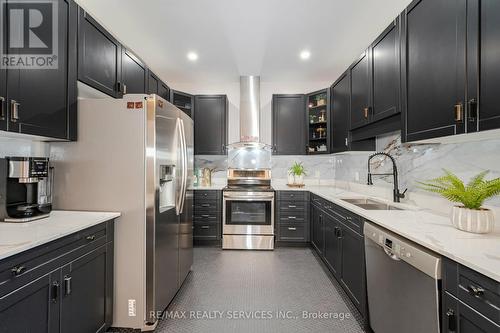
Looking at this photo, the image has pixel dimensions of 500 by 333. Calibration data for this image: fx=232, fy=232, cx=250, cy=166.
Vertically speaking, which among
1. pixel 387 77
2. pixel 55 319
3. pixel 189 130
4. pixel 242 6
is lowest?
pixel 55 319

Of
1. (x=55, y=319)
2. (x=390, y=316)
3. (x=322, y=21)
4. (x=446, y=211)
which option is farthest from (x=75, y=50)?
(x=446, y=211)

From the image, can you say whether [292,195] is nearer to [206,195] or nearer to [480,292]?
[206,195]

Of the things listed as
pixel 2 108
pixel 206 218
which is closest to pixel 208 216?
pixel 206 218

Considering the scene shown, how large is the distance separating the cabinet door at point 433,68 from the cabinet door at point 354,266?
0.95 metres

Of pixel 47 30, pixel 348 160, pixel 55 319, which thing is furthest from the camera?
pixel 348 160

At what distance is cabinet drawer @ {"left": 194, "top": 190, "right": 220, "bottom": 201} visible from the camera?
3.73 meters

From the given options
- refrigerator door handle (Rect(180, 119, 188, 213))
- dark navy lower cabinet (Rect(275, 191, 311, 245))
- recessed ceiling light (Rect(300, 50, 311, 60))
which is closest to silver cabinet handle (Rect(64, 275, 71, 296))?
refrigerator door handle (Rect(180, 119, 188, 213))

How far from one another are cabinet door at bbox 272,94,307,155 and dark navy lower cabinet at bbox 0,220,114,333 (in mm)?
2965

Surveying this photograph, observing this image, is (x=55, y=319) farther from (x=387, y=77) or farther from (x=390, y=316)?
(x=387, y=77)

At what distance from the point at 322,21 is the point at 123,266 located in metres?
2.97

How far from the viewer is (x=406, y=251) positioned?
1275 mm

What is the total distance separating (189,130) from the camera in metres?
2.70

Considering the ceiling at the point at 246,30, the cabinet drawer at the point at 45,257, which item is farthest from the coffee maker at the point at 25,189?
the ceiling at the point at 246,30

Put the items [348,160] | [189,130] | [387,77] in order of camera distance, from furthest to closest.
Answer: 1. [348,160]
2. [189,130]
3. [387,77]
